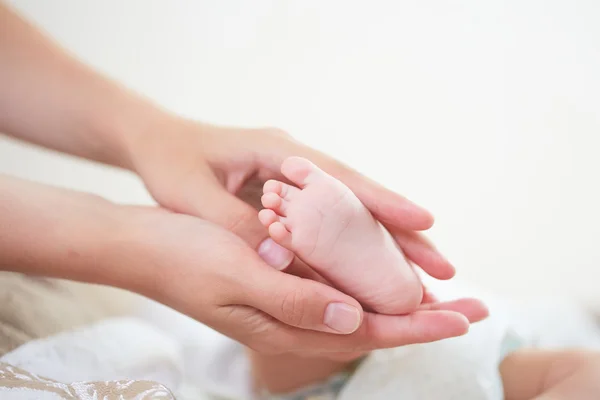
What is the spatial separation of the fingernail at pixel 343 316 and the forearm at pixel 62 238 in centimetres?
21

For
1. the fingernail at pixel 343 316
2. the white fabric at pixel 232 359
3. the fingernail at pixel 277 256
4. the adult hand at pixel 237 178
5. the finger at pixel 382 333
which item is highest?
the adult hand at pixel 237 178

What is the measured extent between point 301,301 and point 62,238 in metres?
0.27

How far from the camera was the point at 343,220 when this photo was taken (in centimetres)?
59

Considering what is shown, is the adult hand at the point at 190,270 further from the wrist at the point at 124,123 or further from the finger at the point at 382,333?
the wrist at the point at 124,123

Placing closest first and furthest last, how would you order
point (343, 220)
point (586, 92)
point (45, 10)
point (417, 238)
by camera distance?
point (343, 220) → point (417, 238) → point (586, 92) → point (45, 10)

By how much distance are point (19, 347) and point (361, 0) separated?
0.99 metres

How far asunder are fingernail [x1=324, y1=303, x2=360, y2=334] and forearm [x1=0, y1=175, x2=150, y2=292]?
0.21 m

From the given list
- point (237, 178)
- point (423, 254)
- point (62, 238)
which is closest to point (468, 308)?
point (423, 254)

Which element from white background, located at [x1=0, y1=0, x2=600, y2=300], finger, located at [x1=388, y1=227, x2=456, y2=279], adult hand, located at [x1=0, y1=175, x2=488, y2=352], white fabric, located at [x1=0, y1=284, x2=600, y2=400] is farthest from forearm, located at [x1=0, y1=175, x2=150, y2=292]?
white background, located at [x1=0, y1=0, x2=600, y2=300]

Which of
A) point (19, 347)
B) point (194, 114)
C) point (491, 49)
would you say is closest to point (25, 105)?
point (19, 347)

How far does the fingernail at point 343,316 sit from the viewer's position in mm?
588

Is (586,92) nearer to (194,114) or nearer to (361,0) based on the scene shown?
(361,0)

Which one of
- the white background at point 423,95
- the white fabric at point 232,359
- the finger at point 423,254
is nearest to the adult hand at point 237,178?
the finger at point 423,254

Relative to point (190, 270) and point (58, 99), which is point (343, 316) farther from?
point (58, 99)
